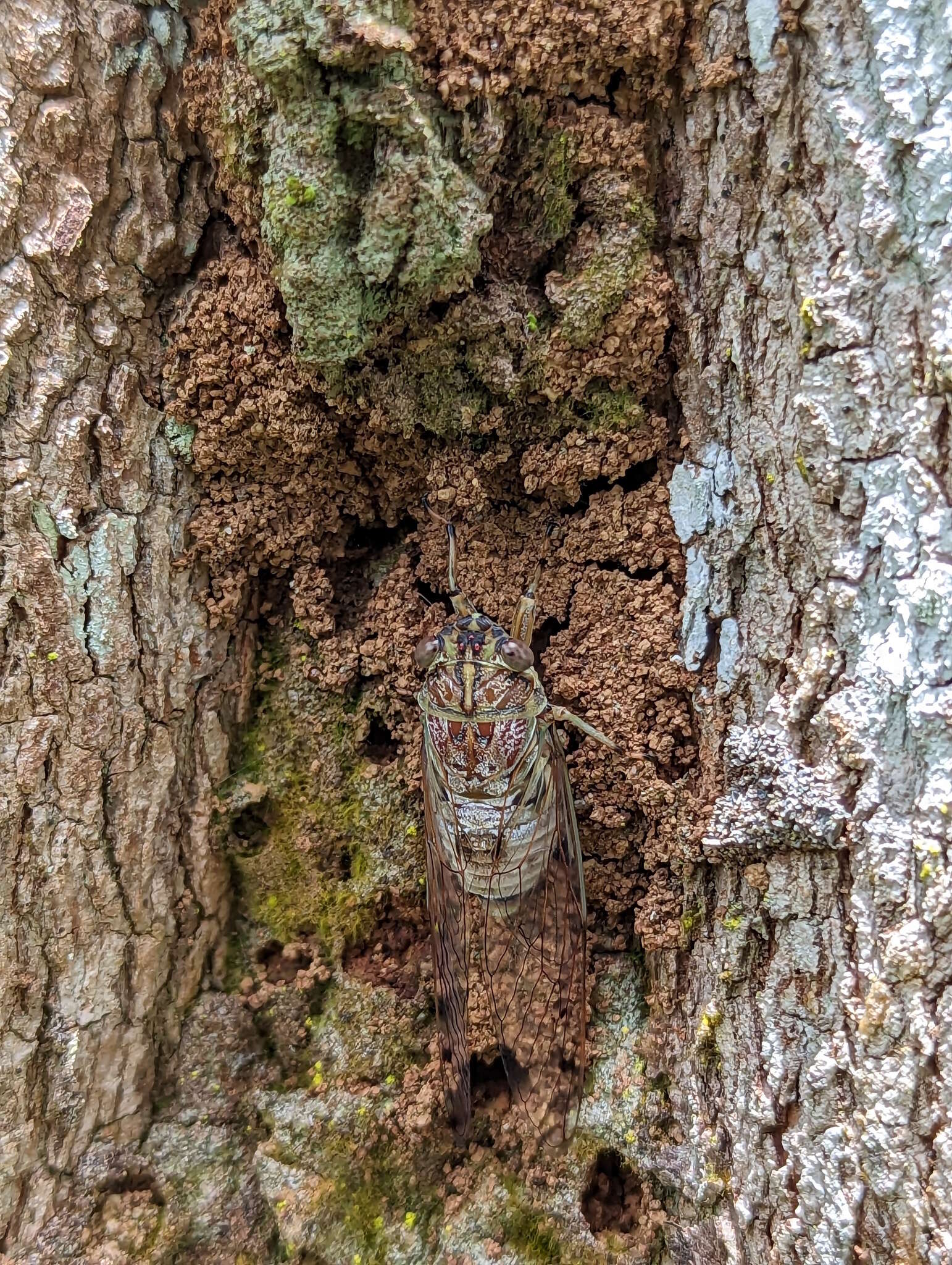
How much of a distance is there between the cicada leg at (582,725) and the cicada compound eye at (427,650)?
0.94ft

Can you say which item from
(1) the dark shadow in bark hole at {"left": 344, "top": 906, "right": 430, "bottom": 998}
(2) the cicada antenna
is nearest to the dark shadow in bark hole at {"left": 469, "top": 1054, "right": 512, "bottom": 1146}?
(1) the dark shadow in bark hole at {"left": 344, "top": 906, "right": 430, "bottom": 998}

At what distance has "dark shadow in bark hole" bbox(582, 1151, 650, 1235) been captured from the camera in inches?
63.0

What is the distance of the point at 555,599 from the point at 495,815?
50cm

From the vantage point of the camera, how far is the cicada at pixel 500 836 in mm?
1738

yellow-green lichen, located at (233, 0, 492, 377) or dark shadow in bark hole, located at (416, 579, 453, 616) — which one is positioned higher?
yellow-green lichen, located at (233, 0, 492, 377)

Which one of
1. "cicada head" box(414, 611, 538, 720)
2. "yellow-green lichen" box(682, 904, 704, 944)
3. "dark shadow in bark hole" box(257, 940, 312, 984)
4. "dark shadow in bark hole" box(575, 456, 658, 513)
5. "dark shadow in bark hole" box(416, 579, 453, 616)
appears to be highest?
"dark shadow in bark hole" box(575, 456, 658, 513)

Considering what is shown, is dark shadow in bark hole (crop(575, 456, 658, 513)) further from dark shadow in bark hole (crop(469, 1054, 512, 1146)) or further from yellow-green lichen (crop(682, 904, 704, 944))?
dark shadow in bark hole (crop(469, 1054, 512, 1146))

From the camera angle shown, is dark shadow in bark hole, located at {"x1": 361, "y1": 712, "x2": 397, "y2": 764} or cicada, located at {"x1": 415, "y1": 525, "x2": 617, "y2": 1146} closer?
cicada, located at {"x1": 415, "y1": 525, "x2": 617, "y2": 1146}

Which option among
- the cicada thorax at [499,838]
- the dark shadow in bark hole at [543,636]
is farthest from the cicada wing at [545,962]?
the dark shadow in bark hole at [543,636]

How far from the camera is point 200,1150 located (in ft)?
5.64

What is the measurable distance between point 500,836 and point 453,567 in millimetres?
606

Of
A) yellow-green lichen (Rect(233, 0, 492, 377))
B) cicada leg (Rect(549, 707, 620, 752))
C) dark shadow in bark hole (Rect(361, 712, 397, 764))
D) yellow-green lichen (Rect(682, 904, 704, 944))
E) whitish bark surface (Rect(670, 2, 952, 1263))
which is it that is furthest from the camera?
dark shadow in bark hole (Rect(361, 712, 397, 764))

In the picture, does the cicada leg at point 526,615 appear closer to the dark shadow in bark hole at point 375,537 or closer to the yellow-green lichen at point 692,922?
the dark shadow in bark hole at point 375,537

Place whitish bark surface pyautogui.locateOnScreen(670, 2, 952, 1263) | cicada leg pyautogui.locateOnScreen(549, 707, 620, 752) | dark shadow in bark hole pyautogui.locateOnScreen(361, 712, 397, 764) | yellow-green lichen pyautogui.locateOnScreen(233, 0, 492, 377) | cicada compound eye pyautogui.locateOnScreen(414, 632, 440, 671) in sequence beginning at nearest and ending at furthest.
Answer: whitish bark surface pyautogui.locateOnScreen(670, 2, 952, 1263)
yellow-green lichen pyautogui.locateOnScreen(233, 0, 492, 377)
cicada leg pyautogui.locateOnScreen(549, 707, 620, 752)
cicada compound eye pyautogui.locateOnScreen(414, 632, 440, 671)
dark shadow in bark hole pyautogui.locateOnScreen(361, 712, 397, 764)
